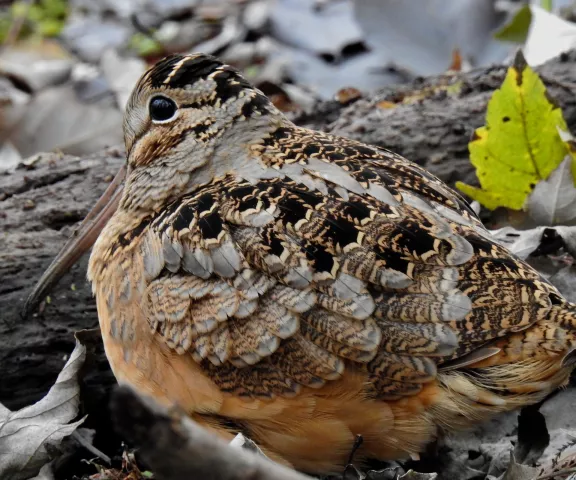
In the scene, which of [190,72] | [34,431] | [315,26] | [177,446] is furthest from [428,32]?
[177,446]

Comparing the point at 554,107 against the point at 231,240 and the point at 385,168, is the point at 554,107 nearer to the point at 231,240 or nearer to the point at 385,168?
the point at 385,168

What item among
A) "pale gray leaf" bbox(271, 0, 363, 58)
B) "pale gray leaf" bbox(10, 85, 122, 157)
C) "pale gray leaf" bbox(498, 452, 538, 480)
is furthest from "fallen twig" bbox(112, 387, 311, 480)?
"pale gray leaf" bbox(271, 0, 363, 58)

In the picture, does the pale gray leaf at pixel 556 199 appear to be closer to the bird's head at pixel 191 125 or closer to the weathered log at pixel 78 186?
the weathered log at pixel 78 186

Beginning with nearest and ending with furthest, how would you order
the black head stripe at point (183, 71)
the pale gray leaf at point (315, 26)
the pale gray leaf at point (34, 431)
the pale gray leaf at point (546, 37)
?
the pale gray leaf at point (34, 431) < the black head stripe at point (183, 71) < the pale gray leaf at point (546, 37) < the pale gray leaf at point (315, 26)

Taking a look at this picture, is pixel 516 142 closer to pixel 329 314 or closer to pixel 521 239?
pixel 521 239

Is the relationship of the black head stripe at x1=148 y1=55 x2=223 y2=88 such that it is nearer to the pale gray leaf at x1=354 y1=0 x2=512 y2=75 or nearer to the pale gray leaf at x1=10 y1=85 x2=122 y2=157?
the pale gray leaf at x1=10 y1=85 x2=122 y2=157

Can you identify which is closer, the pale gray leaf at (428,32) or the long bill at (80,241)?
the long bill at (80,241)

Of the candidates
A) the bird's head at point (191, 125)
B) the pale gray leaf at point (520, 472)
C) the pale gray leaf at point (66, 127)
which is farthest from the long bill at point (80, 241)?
the pale gray leaf at point (520, 472)
